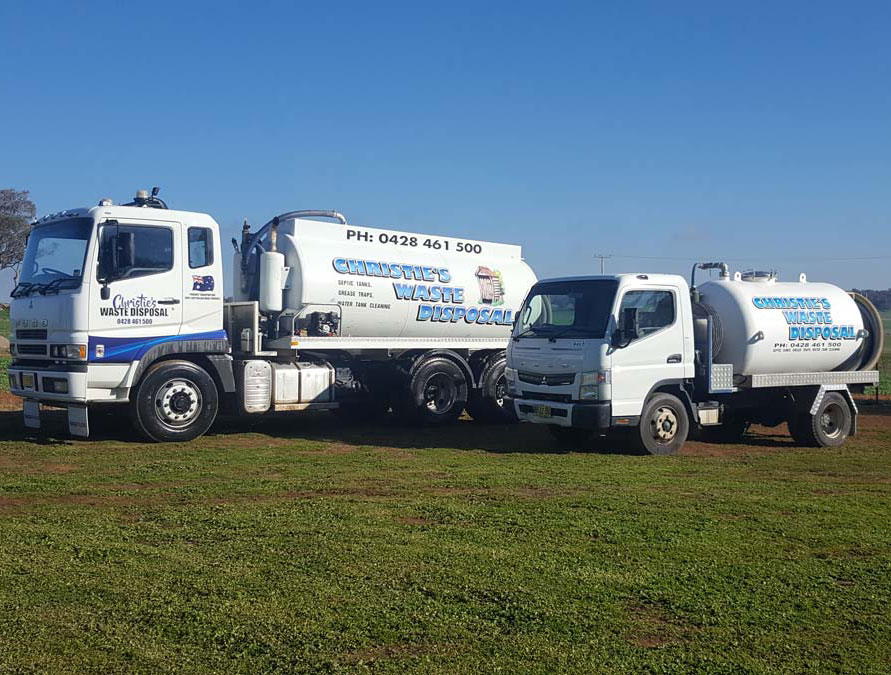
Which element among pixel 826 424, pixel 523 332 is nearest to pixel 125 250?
pixel 523 332

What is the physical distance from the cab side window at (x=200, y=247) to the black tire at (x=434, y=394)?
4.33 m

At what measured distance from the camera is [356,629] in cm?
552

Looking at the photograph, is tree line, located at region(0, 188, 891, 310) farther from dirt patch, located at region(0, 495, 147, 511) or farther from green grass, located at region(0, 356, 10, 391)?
dirt patch, located at region(0, 495, 147, 511)

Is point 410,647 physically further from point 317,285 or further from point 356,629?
point 317,285

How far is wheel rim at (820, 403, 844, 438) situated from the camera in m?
15.5

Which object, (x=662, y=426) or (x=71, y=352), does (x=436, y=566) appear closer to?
(x=662, y=426)

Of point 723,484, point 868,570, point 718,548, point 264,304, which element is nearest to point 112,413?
point 264,304

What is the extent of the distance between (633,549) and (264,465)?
5859 mm

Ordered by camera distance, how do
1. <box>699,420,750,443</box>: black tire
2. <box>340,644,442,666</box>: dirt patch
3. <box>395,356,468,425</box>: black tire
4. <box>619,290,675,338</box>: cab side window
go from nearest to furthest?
Result: <box>340,644,442,666</box>: dirt patch < <box>619,290,675,338</box>: cab side window < <box>699,420,750,443</box>: black tire < <box>395,356,468,425</box>: black tire

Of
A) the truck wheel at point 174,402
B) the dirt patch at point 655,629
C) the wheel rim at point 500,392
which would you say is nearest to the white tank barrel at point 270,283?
the truck wheel at point 174,402

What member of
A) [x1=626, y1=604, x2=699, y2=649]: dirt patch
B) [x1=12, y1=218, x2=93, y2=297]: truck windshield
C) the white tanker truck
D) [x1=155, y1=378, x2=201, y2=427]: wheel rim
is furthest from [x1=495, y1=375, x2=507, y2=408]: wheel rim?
[x1=626, y1=604, x2=699, y2=649]: dirt patch

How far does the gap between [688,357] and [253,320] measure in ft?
22.2

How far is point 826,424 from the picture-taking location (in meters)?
15.5

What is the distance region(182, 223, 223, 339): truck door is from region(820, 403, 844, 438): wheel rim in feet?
32.9
